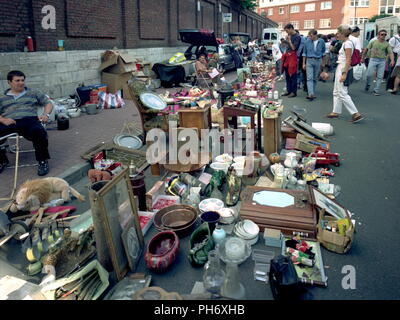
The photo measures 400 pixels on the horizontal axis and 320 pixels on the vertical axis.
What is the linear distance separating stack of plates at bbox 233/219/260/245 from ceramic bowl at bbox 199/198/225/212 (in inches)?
17.6

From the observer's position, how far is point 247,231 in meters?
3.40

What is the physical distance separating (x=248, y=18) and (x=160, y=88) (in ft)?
99.4

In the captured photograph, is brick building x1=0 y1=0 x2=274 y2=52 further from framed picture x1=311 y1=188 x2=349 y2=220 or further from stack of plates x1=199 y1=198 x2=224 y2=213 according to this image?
framed picture x1=311 y1=188 x2=349 y2=220

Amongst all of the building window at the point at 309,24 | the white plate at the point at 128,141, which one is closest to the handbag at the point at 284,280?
the white plate at the point at 128,141

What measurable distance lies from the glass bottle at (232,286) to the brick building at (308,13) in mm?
62743

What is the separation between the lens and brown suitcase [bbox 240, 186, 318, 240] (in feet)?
11.0

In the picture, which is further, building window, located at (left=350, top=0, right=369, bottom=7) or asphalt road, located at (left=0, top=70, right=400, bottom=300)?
building window, located at (left=350, top=0, right=369, bottom=7)

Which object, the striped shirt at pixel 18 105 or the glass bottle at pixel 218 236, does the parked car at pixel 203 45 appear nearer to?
the striped shirt at pixel 18 105

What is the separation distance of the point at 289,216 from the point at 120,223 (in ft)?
6.03

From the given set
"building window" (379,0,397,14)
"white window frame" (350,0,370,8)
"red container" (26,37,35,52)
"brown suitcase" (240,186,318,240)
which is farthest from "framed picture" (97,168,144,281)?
"white window frame" (350,0,370,8)

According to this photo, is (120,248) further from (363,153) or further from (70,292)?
(363,153)

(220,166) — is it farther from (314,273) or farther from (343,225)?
(314,273)

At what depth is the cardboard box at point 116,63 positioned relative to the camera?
1130 centimetres

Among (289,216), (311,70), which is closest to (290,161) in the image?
(289,216)
